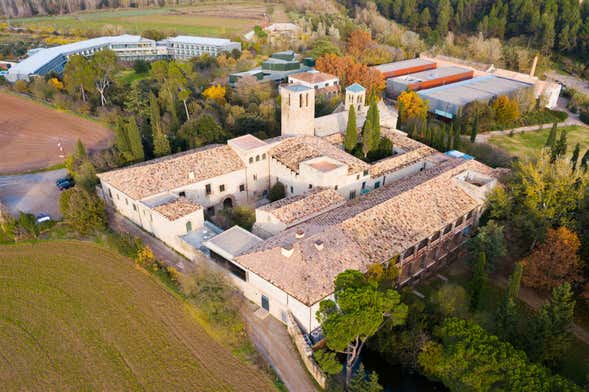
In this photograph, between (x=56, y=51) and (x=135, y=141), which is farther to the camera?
(x=56, y=51)

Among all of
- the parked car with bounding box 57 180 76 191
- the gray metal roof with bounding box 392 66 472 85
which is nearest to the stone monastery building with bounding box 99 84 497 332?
the parked car with bounding box 57 180 76 191

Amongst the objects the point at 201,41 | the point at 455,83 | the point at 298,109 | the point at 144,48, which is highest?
the point at 201,41

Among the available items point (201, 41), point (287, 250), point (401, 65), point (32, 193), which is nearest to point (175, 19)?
point (201, 41)

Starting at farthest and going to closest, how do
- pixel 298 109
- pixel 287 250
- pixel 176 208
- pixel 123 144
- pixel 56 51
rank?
1. pixel 56 51
2. pixel 123 144
3. pixel 298 109
4. pixel 176 208
5. pixel 287 250

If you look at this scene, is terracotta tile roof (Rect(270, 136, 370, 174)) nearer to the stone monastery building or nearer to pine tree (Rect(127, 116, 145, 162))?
the stone monastery building

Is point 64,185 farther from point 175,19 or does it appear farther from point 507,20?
point 507,20

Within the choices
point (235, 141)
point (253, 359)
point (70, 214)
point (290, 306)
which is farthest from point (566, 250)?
point (70, 214)
